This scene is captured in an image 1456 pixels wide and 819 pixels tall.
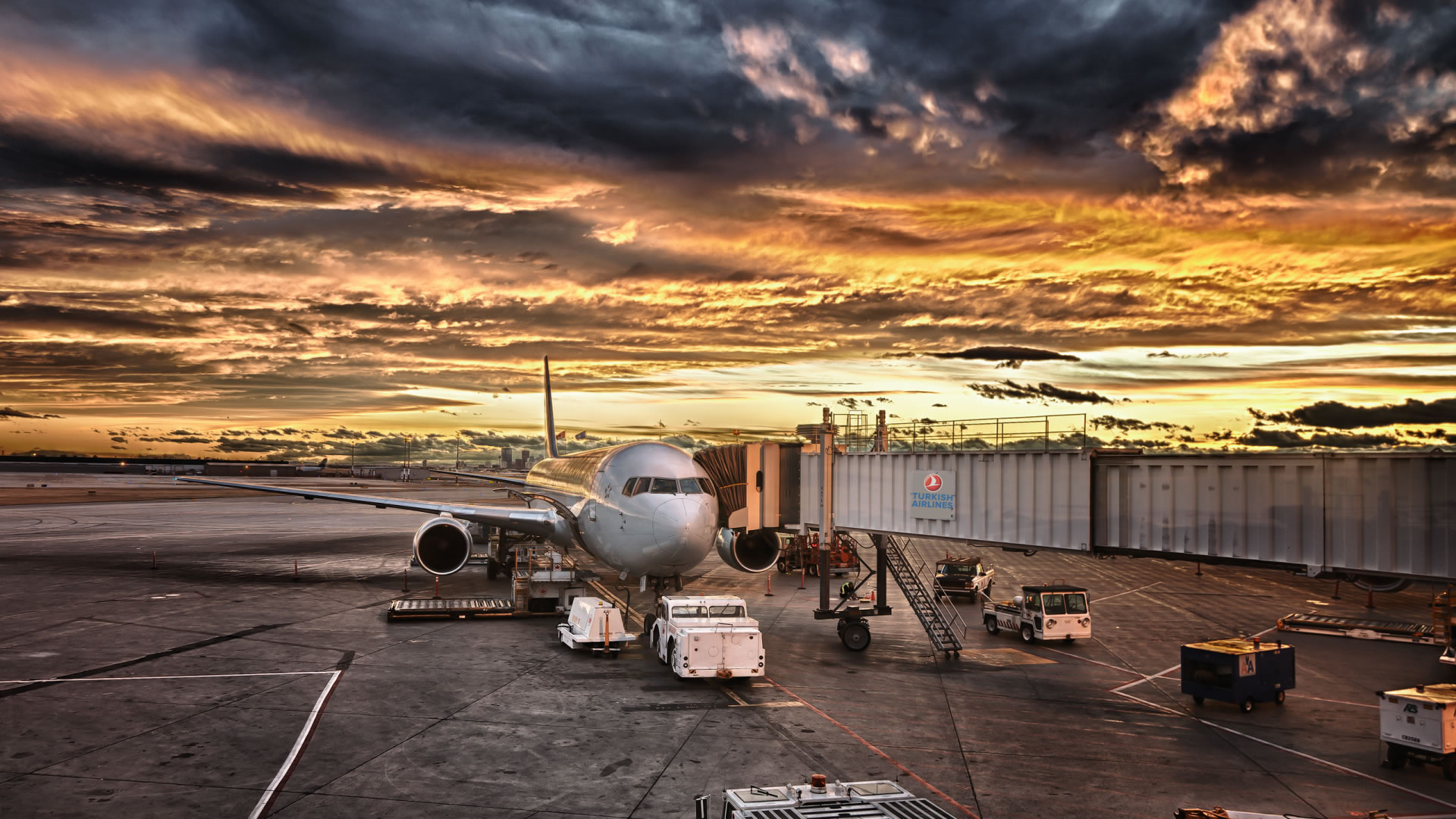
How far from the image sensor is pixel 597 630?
26.3 metres

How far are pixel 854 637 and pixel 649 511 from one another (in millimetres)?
7389

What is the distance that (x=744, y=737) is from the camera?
18047 mm

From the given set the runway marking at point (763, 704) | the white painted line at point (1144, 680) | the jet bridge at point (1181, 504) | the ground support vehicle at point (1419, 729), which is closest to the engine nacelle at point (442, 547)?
the jet bridge at point (1181, 504)

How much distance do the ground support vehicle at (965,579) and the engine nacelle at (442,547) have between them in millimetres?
20098

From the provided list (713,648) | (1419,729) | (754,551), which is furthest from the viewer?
(754,551)

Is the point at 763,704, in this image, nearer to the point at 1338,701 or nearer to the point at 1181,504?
the point at 1181,504

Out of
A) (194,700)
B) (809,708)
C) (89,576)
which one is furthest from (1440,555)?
(89,576)

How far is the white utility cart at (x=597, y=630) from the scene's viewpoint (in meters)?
26.3

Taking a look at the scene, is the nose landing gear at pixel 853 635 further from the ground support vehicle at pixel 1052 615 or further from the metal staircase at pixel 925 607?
the ground support vehicle at pixel 1052 615

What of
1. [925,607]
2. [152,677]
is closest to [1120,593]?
[925,607]

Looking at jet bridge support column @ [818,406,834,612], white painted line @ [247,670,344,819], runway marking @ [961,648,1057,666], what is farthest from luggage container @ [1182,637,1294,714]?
white painted line @ [247,670,344,819]

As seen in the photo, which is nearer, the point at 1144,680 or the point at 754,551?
the point at 1144,680

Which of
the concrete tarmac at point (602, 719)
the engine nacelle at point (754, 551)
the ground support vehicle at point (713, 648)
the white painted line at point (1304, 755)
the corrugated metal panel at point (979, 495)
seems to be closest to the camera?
the concrete tarmac at point (602, 719)

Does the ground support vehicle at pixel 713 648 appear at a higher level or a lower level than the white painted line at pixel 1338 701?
higher
